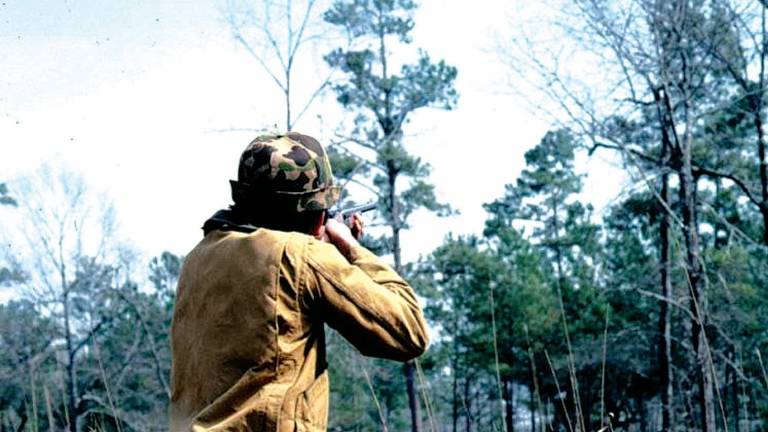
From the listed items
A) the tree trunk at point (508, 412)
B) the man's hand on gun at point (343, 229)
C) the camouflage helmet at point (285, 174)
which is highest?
the camouflage helmet at point (285, 174)

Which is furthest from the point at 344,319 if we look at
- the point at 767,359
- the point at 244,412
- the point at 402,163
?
the point at 767,359

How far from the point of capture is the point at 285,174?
253cm

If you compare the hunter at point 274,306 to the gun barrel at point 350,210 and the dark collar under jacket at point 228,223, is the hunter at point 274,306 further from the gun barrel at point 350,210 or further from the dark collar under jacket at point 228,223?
the gun barrel at point 350,210

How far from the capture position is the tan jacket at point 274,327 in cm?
236

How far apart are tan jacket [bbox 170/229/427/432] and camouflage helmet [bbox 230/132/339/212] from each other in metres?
0.12

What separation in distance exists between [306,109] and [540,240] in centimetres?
2477

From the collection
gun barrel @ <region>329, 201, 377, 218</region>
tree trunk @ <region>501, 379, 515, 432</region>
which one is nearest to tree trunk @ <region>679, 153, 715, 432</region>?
tree trunk @ <region>501, 379, 515, 432</region>

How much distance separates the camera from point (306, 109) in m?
21.2

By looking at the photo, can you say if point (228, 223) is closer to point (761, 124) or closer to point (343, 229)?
point (343, 229)

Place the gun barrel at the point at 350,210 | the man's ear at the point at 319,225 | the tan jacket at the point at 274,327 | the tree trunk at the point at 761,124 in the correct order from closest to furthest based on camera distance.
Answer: the tan jacket at the point at 274,327 → the man's ear at the point at 319,225 → the gun barrel at the point at 350,210 → the tree trunk at the point at 761,124

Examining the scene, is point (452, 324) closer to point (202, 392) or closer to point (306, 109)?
point (306, 109)

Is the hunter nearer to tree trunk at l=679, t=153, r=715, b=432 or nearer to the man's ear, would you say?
Answer: the man's ear

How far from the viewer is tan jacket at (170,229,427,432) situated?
7.75ft

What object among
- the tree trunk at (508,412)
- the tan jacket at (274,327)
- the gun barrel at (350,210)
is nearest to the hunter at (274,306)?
the tan jacket at (274,327)
